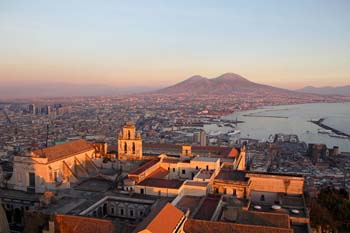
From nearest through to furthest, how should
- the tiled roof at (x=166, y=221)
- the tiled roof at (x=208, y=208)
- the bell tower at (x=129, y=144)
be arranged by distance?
the tiled roof at (x=166, y=221) → the tiled roof at (x=208, y=208) → the bell tower at (x=129, y=144)

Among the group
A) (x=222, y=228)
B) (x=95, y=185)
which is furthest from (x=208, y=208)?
(x=95, y=185)

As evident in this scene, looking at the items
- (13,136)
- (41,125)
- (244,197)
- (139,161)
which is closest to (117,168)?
(139,161)

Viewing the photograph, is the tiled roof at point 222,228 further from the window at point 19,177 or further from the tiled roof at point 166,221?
the window at point 19,177

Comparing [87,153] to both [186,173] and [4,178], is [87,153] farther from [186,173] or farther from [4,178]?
[186,173]

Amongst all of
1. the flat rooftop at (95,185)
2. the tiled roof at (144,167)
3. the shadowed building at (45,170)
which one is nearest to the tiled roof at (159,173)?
the tiled roof at (144,167)

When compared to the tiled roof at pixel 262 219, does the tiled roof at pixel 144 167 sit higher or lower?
higher

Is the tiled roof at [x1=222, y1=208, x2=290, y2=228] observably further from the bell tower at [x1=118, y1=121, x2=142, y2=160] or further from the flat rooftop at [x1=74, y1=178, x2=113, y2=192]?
the bell tower at [x1=118, y1=121, x2=142, y2=160]

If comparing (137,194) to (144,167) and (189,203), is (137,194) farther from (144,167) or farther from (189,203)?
(189,203)

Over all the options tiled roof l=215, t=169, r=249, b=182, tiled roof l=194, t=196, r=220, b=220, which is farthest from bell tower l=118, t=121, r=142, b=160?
tiled roof l=194, t=196, r=220, b=220
